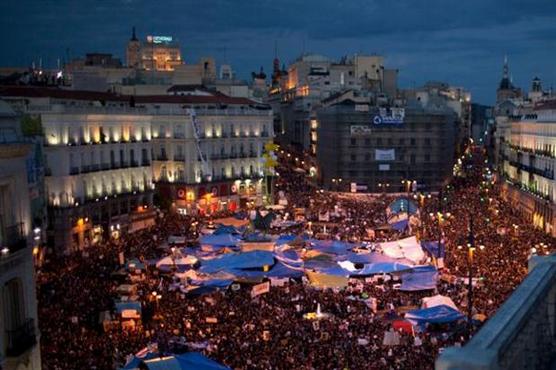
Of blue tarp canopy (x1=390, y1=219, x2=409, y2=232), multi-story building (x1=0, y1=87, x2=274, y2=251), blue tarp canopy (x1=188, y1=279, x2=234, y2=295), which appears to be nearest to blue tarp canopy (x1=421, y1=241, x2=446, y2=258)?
blue tarp canopy (x1=390, y1=219, x2=409, y2=232)

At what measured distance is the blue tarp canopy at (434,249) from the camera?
112ft

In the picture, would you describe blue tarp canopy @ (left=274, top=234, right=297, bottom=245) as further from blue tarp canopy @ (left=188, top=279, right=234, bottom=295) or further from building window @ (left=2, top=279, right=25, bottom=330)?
building window @ (left=2, top=279, right=25, bottom=330)

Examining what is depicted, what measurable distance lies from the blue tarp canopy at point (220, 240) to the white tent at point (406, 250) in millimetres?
8507

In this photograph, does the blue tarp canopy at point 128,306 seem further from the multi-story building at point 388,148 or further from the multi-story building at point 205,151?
the multi-story building at point 388,148

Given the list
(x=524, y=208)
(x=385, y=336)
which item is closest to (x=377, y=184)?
(x=524, y=208)

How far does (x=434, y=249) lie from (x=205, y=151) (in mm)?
30675

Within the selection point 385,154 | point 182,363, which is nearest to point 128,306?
point 182,363

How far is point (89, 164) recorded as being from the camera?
Answer: 4712 centimetres

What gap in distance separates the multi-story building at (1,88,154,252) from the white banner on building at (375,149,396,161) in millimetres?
26230

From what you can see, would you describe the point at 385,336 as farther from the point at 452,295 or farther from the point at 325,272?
the point at 325,272

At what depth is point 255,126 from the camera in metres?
68.0

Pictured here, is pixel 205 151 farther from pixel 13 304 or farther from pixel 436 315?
pixel 13 304

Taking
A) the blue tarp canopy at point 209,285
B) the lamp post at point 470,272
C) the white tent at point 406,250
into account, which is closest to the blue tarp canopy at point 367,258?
the white tent at point 406,250

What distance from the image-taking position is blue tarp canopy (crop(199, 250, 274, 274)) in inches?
1304
